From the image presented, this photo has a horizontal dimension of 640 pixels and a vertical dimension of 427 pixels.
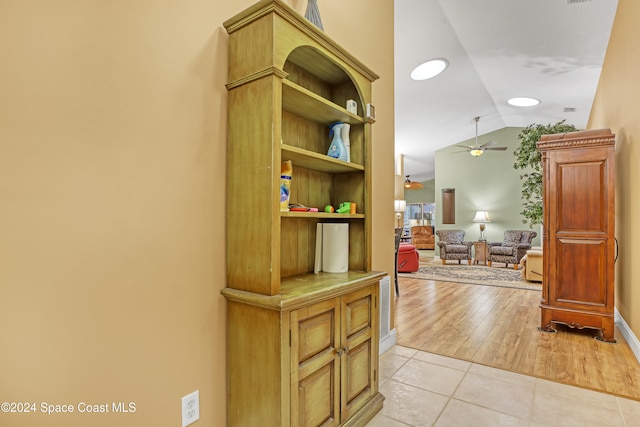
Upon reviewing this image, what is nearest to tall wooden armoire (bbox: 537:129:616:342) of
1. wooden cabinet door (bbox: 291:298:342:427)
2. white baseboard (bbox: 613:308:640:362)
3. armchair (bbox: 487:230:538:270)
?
white baseboard (bbox: 613:308:640:362)

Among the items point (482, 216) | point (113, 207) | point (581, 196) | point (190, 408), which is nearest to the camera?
point (113, 207)

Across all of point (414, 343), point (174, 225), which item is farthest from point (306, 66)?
point (414, 343)

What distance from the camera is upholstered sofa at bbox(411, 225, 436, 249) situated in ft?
40.5

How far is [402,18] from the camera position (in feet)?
13.4

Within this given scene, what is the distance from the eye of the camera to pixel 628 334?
121 inches

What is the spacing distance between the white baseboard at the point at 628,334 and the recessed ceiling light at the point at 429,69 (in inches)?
158

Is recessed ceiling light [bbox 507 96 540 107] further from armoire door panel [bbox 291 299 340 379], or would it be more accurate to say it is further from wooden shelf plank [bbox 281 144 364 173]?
armoire door panel [bbox 291 299 340 379]

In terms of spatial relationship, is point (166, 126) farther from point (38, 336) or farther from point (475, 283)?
point (475, 283)

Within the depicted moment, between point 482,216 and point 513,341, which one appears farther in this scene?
point 482,216

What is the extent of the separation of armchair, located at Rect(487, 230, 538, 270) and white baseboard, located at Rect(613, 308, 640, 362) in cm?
421

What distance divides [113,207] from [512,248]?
850 cm

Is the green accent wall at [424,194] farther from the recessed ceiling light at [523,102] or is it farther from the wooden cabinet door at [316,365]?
the wooden cabinet door at [316,365]

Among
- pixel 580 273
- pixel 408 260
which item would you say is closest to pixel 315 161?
pixel 580 273

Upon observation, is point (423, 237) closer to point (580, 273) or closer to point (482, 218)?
point (482, 218)
